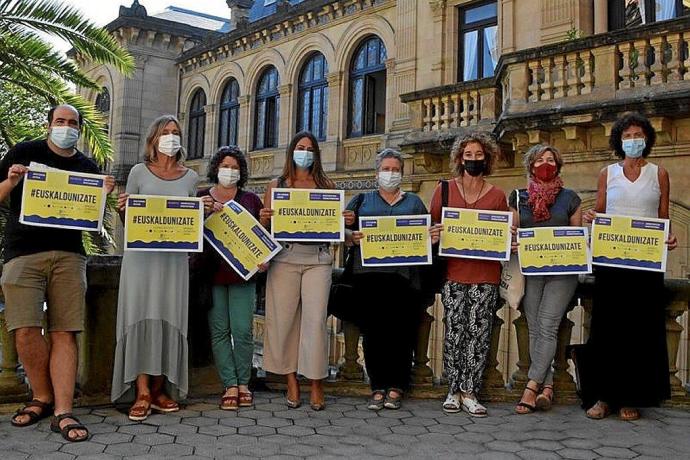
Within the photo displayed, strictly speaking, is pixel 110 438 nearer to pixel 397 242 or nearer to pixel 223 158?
pixel 223 158

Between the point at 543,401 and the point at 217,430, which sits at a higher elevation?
the point at 543,401

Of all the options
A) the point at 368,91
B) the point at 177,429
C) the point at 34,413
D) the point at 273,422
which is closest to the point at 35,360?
the point at 34,413

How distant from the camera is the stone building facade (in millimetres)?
9023

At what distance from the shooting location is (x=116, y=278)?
15.9ft

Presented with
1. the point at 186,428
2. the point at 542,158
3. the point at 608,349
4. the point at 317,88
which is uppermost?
the point at 317,88

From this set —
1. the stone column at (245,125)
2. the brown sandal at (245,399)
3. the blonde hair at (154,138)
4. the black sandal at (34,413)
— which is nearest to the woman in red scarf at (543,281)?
the brown sandal at (245,399)

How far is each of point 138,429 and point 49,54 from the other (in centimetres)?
682

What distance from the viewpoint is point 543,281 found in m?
4.75

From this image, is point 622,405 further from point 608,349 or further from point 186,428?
point 186,428

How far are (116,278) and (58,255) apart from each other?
82cm

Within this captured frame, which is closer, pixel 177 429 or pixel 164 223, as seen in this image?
pixel 177 429

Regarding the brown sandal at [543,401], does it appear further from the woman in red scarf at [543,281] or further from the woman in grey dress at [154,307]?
the woman in grey dress at [154,307]

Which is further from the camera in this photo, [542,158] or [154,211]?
[542,158]

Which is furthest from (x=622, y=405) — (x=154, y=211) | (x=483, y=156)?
(x=154, y=211)
